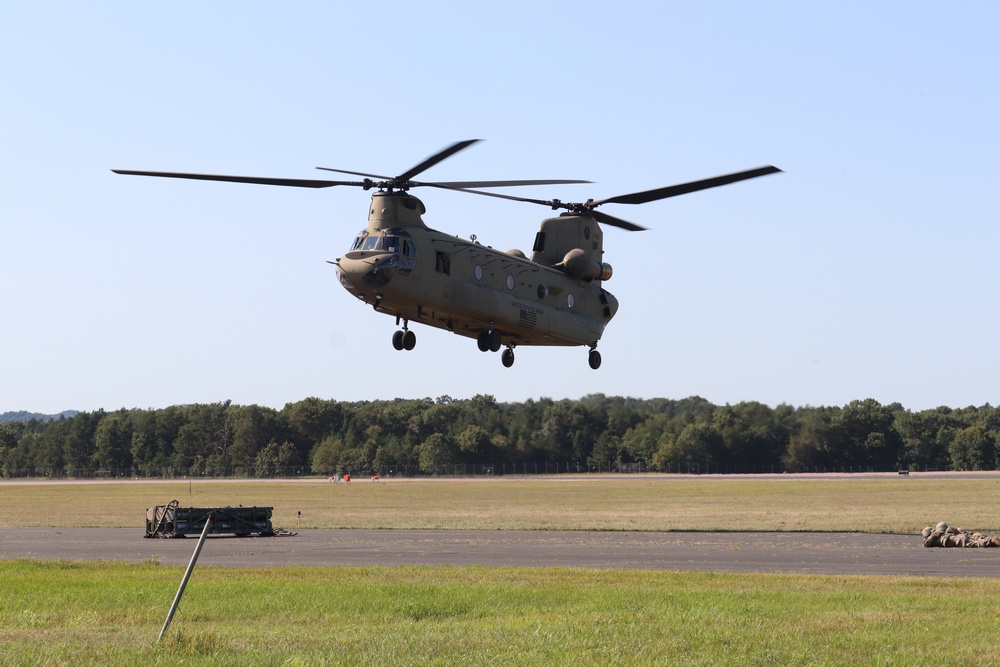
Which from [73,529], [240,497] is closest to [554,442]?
[240,497]

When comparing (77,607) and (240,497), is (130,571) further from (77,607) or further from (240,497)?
(240,497)

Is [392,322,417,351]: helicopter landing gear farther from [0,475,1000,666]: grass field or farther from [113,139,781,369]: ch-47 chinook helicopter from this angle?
[0,475,1000,666]: grass field

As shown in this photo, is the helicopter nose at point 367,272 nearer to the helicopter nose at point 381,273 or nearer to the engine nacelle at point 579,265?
the helicopter nose at point 381,273

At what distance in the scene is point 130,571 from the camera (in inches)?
1423

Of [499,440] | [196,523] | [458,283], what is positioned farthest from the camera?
[499,440]

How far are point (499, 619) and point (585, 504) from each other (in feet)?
192

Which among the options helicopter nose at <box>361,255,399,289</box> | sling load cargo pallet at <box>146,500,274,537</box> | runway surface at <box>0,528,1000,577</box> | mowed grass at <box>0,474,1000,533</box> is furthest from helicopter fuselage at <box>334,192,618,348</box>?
sling load cargo pallet at <box>146,500,274,537</box>

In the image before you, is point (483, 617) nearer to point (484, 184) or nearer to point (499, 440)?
point (484, 184)

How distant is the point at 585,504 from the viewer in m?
82.4

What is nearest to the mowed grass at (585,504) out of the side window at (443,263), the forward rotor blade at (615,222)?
the forward rotor blade at (615,222)

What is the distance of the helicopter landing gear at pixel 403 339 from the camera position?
37.2 meters

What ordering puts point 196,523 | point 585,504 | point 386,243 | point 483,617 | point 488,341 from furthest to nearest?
point 585,504 → point 196,523 → point 488,341 → point 386,243 → point 483,617

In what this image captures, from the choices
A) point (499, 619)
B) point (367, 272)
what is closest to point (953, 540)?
point (367, 272)

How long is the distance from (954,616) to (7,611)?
19267 millimetres
